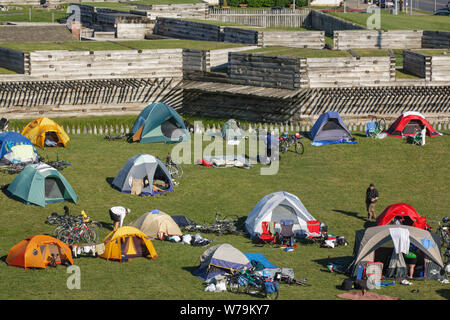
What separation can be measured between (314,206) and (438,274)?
8.40 meters

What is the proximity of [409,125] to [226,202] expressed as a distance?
44.4 ft

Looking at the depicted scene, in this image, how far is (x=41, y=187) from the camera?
1309 inches

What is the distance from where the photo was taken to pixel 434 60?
47406 mm

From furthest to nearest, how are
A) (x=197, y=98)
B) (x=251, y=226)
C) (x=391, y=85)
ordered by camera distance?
1. (x=197, y=98)
2. (x=391, y=85)
3. (x=251, y=226)

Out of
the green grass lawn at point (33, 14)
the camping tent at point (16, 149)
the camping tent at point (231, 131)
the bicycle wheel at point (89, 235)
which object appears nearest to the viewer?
the bicycle wheel at point (89, 235)

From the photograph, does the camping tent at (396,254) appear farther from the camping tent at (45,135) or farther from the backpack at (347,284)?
the camping tent at (45,135)

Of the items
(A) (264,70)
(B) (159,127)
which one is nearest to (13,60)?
(B) (159,127)

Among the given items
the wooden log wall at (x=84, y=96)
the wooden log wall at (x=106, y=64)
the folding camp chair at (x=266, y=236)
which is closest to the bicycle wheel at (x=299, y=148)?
the wooden log wall at (x=84, y=96)

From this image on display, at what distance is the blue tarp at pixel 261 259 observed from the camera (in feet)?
86.4

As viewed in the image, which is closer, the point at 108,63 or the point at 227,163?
the point at 227,163

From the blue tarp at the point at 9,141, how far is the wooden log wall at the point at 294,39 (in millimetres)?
21528

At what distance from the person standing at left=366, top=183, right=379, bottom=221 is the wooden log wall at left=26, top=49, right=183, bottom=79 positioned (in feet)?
68.2

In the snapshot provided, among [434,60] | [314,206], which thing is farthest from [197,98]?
[314,206]

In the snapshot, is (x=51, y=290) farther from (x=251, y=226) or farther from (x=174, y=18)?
(x=174, y=18)
